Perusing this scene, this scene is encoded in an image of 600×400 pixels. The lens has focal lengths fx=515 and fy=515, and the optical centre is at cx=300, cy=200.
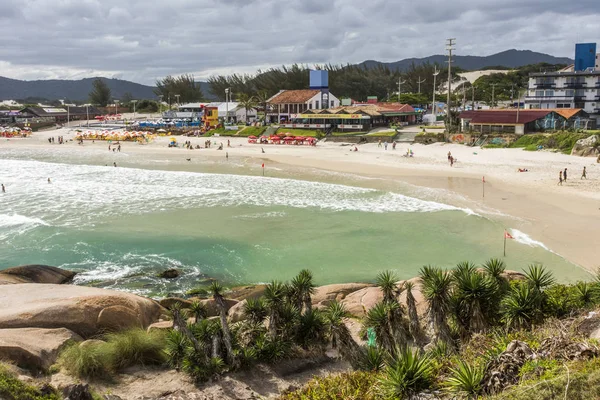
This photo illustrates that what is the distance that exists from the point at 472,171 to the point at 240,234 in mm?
26452

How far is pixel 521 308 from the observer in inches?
501

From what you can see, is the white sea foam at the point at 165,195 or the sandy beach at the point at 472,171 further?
the white sea foam at the point at 165,195

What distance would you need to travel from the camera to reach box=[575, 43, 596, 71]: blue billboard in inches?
3130

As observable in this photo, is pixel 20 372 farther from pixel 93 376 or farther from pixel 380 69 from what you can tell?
pixel 380 69

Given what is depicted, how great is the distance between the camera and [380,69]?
13588 centimetres

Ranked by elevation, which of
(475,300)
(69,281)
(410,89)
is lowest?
(69,281)

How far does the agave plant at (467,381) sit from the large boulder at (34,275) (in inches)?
663

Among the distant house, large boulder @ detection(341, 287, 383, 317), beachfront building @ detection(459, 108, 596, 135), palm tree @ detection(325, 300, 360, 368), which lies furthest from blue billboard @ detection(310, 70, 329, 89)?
palm tree @ detection(325, 300, 360, 368)

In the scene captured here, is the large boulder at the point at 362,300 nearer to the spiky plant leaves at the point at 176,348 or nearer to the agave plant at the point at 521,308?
the agave plant at the point at 521,308

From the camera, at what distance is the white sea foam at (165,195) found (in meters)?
34.7

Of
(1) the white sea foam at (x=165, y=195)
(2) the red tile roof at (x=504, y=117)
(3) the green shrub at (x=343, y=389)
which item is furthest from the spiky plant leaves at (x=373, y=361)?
(2) the red tile roof at (x=504, y=117)

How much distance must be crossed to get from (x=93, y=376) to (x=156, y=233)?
17790 millimetres

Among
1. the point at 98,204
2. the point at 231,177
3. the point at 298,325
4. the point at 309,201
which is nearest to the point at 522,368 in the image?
the point at 298,325

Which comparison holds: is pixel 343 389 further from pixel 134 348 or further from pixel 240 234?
pixel 240 234
